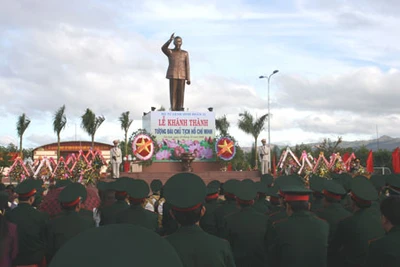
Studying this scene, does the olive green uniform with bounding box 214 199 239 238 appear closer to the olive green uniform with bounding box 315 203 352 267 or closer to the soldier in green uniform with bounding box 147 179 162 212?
the olive green uniform with bounding box 315 203 352 267

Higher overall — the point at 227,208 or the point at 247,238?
the point at 227,208

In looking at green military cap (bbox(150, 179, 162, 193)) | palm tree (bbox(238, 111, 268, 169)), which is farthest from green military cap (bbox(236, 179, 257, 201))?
palm tree (bbox(238, 111, 268, 169))

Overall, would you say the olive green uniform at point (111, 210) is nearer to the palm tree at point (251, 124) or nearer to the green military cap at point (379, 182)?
the green military cap at point (379, 182)

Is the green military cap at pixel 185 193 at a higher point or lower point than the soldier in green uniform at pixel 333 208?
higher

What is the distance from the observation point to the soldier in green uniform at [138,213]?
4785 millimetres

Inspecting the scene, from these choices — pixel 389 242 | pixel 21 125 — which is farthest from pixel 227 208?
pixel 21 125

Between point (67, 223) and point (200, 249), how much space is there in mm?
2378

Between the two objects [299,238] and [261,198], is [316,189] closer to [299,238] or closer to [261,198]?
[261,198]

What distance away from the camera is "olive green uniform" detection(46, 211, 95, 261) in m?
4.59

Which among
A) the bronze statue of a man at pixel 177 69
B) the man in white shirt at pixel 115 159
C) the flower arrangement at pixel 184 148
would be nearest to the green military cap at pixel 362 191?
the man in white shirt at pixel 115 159

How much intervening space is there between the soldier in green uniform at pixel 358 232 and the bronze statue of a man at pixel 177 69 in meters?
18.4

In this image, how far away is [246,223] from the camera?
4594mm

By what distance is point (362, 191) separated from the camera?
4.39 metres

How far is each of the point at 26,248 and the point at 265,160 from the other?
16.8m
